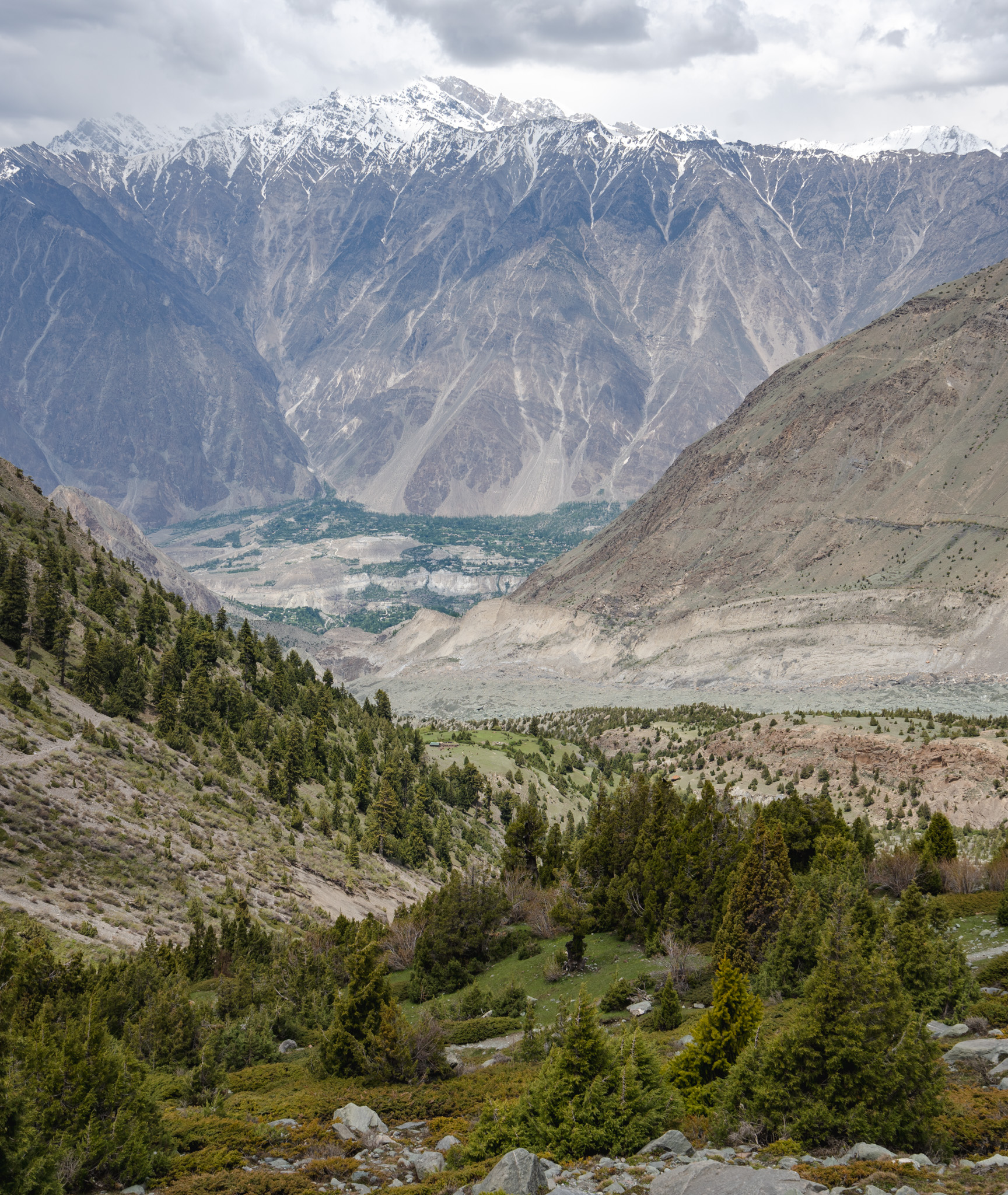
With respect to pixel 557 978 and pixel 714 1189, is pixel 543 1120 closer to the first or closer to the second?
pixel 714 1189

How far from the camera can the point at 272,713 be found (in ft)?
222

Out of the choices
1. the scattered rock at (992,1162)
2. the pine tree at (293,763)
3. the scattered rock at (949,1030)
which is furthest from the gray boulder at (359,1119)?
the pine tree at (293,763)

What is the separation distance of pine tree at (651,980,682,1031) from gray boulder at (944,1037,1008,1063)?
816 centimetres

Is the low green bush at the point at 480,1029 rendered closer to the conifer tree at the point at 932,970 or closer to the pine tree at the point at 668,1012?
the pine tree at the point at 668,1012

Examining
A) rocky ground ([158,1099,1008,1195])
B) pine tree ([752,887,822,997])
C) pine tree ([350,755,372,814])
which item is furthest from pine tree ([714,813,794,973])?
pine tree ([350,755,372,814])

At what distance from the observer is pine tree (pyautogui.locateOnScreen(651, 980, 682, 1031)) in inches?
1022

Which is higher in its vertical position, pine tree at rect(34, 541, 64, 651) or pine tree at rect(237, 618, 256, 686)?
pine tree at rect(34, 541, 64, 651)

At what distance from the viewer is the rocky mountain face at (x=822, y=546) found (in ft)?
408

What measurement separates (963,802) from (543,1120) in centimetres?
4605

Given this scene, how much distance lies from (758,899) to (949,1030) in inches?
394

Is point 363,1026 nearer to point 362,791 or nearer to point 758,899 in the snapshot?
point 758,899

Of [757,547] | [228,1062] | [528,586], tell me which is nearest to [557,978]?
[228,1062]

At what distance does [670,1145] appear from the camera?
677 inches

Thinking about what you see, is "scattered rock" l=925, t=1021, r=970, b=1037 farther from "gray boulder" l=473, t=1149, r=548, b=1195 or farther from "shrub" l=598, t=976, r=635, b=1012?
"gray boulder" l=473, t=1149, r=548, b=1195
